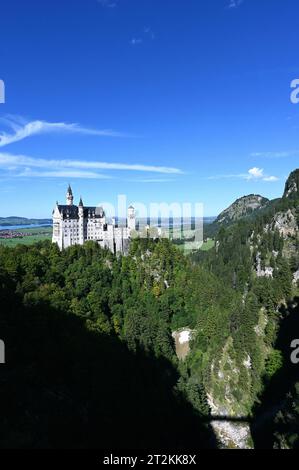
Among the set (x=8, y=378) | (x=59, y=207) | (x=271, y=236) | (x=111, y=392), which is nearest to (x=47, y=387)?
(x=8, y=378)

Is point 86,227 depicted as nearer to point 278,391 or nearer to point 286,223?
point 278,391

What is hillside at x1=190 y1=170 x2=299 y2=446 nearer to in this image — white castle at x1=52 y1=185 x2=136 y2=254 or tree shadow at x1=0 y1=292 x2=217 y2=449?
tree shadow at x1=0 y1=292 x2=217 y2=449

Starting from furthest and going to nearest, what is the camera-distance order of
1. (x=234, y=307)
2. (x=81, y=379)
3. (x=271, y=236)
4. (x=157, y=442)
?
(x=271, y=236), (x=234, y=307), (x=157, y=442), (x=81, y=379)

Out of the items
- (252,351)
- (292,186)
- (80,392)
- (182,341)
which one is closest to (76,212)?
(182,341)

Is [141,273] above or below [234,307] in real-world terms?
above

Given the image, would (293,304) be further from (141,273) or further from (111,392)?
(111,392)

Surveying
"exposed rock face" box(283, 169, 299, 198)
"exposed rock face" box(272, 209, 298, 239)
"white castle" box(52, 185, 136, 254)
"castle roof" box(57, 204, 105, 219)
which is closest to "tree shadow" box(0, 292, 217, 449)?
"white castle" box(52, 185, 136, 254)
